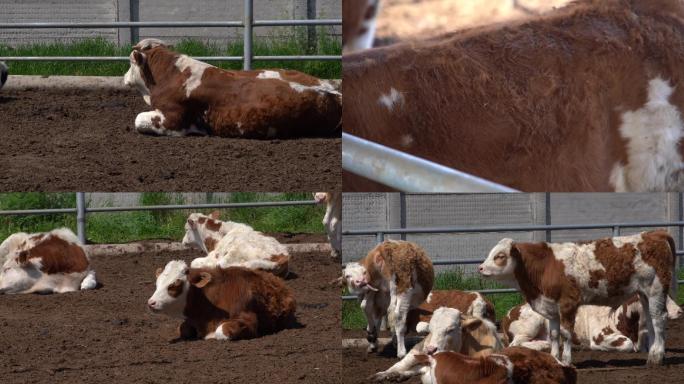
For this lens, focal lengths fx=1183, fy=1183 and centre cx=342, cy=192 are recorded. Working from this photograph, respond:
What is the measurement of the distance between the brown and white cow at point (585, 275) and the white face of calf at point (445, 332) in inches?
11.8

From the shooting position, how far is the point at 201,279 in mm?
6809

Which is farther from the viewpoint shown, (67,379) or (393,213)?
(393,213)

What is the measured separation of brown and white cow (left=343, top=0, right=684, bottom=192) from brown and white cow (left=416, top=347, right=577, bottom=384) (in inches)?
46.0

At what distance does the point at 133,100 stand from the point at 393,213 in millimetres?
2735

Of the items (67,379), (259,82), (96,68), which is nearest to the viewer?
(67,379)

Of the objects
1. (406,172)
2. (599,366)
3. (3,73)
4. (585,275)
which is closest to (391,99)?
(406,172)

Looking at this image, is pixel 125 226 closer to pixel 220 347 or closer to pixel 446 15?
pixel 220 347

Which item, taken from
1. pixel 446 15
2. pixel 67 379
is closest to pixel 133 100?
pixel 67 379

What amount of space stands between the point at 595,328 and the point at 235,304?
6.56 feet

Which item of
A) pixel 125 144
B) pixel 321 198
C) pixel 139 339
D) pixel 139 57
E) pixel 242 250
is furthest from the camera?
pixel 321 198

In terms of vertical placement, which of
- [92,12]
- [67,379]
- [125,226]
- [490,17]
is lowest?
[67,379]

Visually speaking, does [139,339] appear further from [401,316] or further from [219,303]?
[401,316]

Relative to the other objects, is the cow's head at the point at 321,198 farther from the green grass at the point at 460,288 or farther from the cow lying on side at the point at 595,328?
the cow lying on side at the point at 595,328

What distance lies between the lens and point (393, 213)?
6.44 meters
